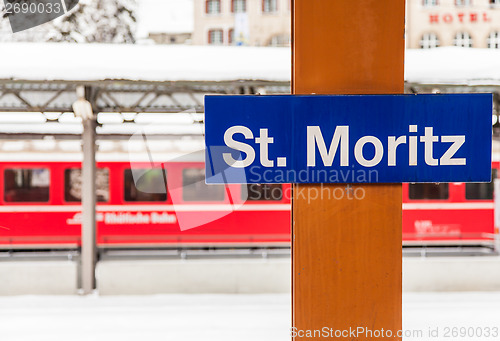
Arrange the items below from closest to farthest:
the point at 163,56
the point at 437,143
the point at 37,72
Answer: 1. the point at 437,143
2. the point at 37,72
3. the point at 163,56

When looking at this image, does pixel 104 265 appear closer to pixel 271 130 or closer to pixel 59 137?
pixel 59 137

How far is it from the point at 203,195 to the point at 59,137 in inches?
151

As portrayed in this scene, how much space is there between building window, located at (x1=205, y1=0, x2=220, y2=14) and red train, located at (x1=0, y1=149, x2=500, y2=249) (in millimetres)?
32679

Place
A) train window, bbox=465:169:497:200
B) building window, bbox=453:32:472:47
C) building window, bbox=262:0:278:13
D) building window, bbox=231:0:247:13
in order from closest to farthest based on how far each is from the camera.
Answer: train window, bbox=465:169:497:200 < building window, bbox=453:32:472:47 < building window, bbox=262:0:278:13 < building window, bbox=231:0:247:13

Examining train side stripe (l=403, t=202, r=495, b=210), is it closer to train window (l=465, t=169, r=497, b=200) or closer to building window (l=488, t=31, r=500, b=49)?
train window (l=465, t=169, r=497, b=200)

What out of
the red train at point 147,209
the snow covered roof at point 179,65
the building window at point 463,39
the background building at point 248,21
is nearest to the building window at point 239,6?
the background building at point 248,21

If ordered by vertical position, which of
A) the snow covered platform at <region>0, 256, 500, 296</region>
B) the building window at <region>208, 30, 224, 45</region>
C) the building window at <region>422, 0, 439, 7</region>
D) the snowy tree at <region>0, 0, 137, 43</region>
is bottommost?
the snow covered platform at <region>0, 256, 500, 296</region>

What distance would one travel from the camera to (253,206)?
12227 mm

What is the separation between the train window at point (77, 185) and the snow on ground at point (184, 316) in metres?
4.07

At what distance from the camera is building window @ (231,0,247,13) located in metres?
40.9

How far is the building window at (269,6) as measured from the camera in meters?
39.2

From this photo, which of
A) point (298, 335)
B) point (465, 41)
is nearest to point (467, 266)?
point (298, 335)

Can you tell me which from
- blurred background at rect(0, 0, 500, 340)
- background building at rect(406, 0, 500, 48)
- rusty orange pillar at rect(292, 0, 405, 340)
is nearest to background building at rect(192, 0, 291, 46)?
background building at rect(406, 0, 500, 48)

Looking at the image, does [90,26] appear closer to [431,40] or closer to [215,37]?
[215,37]
